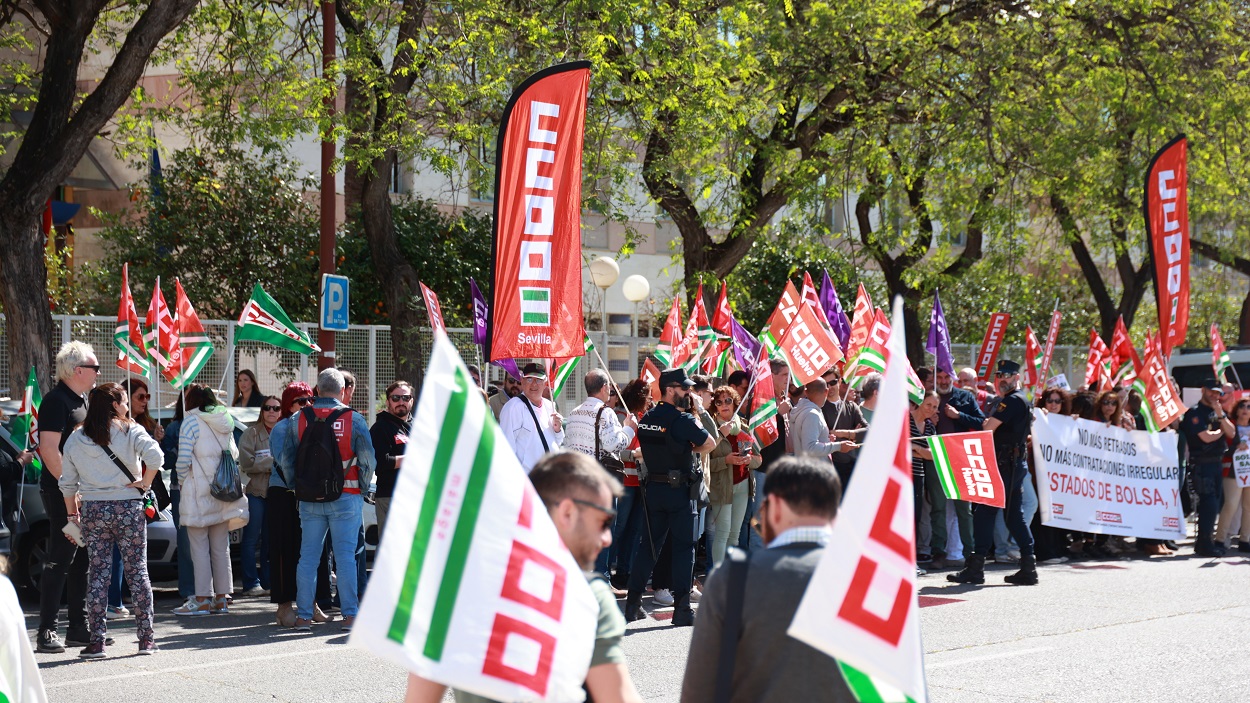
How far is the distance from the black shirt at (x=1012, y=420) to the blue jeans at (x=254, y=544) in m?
6.47

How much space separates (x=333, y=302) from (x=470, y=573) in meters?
12.0

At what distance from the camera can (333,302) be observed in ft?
47.7

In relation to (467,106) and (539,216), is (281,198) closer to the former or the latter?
(467,106)

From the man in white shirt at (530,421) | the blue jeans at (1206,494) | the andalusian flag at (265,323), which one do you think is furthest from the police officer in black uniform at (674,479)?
the blue jeans at (1206,494)

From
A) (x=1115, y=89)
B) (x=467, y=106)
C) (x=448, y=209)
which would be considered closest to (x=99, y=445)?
(x=467, y=106)

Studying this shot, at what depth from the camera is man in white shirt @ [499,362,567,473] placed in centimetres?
985

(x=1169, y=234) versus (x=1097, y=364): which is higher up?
(x=1169, y=234)

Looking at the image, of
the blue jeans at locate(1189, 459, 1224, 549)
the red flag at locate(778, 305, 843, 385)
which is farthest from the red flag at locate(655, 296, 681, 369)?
the blue jeans at locate(1189, 459, 1224, 549)

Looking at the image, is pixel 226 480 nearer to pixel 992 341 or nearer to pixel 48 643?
pixel 48 643

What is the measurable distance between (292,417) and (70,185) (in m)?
19.3

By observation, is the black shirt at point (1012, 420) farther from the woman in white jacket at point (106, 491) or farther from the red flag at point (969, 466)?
the woman in white jacket at point (106, 491)

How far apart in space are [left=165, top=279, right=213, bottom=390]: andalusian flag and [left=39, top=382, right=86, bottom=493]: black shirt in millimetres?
4224

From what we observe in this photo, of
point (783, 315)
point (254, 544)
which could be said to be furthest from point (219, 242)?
point (783, 315)

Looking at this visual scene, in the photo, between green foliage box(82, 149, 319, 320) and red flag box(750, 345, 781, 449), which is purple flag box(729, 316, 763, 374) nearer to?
red flag box(750, 345, 781, 449)
